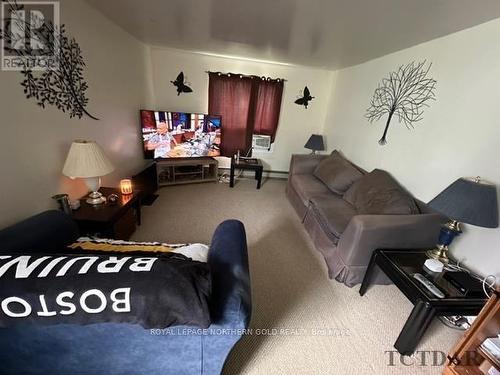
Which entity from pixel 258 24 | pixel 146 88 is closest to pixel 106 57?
pixel 146 88

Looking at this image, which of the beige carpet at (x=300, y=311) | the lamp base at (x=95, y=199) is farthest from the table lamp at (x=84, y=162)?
the beige carpet at (x=300, y=311)

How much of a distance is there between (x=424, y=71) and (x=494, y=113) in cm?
85

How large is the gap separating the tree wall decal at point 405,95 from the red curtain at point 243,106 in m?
1.72

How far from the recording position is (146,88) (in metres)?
3.33

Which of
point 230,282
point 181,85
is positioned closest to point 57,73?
point 230,282

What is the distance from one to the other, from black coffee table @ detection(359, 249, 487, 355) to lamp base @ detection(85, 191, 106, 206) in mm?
2332

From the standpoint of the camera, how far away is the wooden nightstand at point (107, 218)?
172 centimetres

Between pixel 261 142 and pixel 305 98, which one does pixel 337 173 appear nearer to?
pixel 261 142

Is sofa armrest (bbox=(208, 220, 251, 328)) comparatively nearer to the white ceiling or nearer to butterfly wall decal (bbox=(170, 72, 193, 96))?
the white ceiling

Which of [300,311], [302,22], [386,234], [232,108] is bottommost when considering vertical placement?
[300,311]

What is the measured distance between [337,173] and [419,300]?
1.91m

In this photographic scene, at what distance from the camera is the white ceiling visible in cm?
155

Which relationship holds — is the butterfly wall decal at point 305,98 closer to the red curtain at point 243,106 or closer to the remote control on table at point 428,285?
the red curtain at point 243,106

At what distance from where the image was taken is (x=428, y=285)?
1.33 meters
